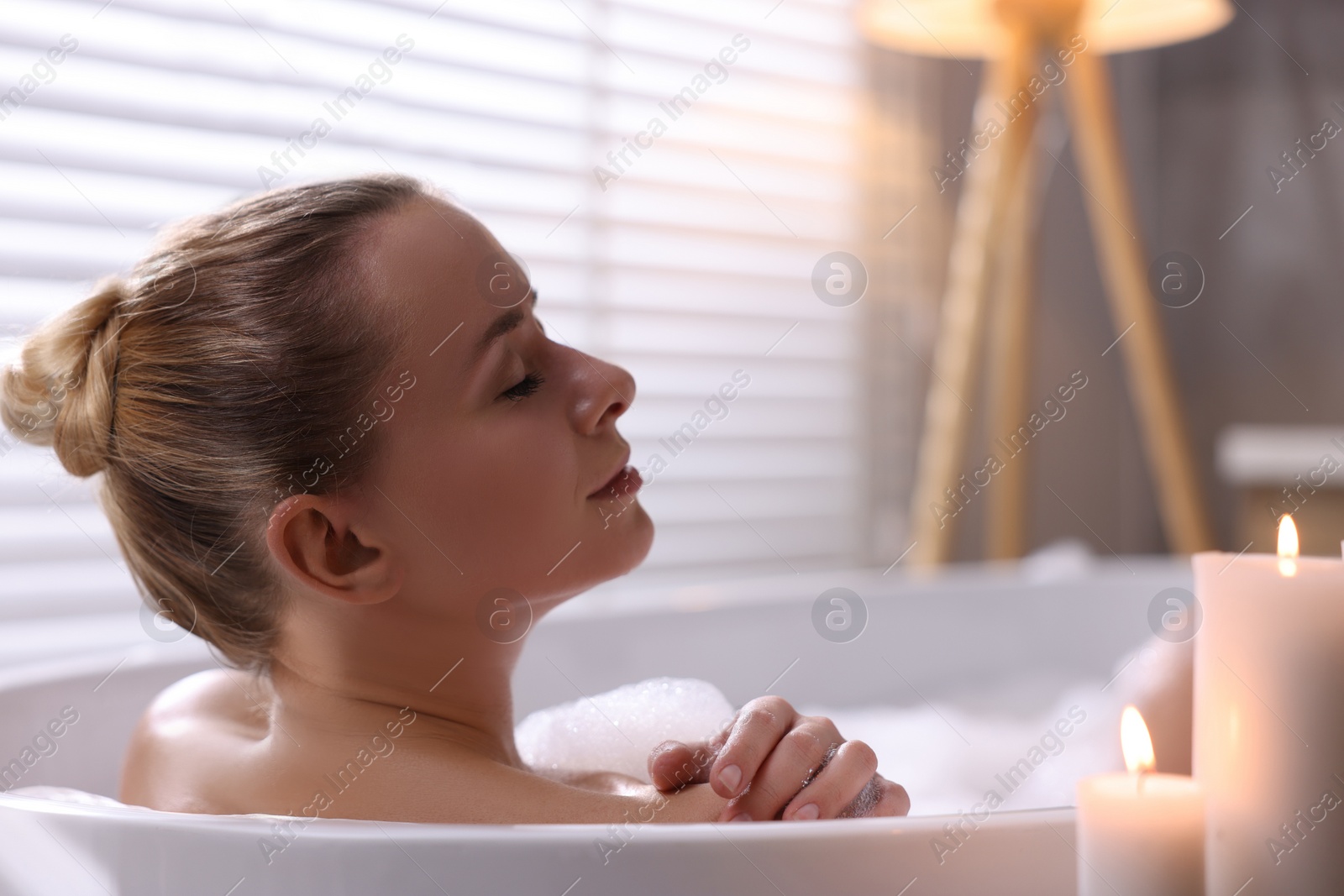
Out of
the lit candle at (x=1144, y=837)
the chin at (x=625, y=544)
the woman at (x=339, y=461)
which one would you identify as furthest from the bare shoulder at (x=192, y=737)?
the lit candle at (x=1144, y=837)

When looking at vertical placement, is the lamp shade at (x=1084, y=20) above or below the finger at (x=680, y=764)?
above

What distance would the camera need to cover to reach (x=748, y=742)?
0.62m

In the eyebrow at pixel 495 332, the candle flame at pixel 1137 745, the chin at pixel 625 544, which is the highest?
the eyebrow at pixel 495 332

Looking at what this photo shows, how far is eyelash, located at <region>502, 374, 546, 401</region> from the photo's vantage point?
0.78 m

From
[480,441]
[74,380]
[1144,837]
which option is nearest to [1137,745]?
[1144,837]

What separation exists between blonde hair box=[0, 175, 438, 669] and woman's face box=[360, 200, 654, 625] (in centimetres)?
2

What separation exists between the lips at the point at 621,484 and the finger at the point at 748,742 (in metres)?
0.21

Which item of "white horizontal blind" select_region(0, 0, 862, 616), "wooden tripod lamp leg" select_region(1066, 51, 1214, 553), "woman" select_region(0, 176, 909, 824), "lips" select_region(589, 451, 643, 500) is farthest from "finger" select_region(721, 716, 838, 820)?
"wooden tripod lamp leg" select_region(1066, 51, 1214, 553)

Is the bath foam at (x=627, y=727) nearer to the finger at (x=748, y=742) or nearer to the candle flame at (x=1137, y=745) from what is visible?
the finger at (x=748, y=742)

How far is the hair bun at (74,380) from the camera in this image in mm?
771

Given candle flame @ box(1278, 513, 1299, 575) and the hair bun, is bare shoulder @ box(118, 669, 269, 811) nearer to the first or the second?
the hair bun

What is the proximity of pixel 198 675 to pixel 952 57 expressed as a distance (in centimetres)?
202

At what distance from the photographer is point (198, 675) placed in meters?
0.93

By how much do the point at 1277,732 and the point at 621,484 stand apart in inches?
17.4
